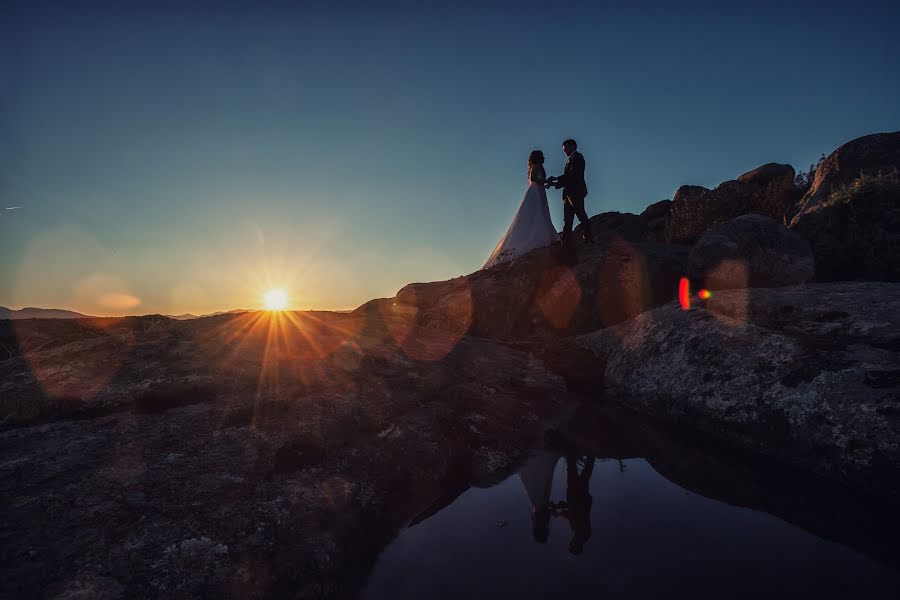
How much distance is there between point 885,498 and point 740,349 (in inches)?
86.9

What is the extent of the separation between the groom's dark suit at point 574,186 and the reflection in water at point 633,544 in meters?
10.2

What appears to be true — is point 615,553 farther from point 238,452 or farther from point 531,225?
point 531,225

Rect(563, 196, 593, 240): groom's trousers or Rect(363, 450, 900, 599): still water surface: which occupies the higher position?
Rect(563, 196, 593, 240): groom's trousers

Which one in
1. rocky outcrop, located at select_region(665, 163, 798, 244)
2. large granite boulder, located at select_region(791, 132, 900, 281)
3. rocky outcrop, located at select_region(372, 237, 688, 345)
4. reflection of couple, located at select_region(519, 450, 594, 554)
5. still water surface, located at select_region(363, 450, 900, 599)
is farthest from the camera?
rocky outcrop, located at select_region(665, 163, 798, 244)

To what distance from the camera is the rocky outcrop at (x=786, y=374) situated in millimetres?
3928

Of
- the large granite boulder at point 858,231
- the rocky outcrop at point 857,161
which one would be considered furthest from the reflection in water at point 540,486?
the rocky outcrop at point 857,161

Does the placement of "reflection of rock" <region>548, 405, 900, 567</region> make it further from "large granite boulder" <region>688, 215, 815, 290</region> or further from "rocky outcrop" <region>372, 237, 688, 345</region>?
"rocky outcrop" <region>372, 237, 688, 345</region>

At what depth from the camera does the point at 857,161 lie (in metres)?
13.4

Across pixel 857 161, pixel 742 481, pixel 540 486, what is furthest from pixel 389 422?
pixel 857 161

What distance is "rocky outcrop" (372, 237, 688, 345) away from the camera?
11219mm

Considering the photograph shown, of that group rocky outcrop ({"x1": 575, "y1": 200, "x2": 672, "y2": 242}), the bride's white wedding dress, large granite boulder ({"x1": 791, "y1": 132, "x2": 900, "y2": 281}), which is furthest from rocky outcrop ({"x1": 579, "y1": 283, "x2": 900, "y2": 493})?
rocky outcrop ({"x1": 575, "y1": 200, "x2": 672, "y2": 242})

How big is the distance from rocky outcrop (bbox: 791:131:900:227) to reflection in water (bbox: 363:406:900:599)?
13561 millimetres

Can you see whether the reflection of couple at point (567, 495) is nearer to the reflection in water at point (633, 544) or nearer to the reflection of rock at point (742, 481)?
the reflection in water at point (633, 544)

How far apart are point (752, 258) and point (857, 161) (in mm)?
8999
